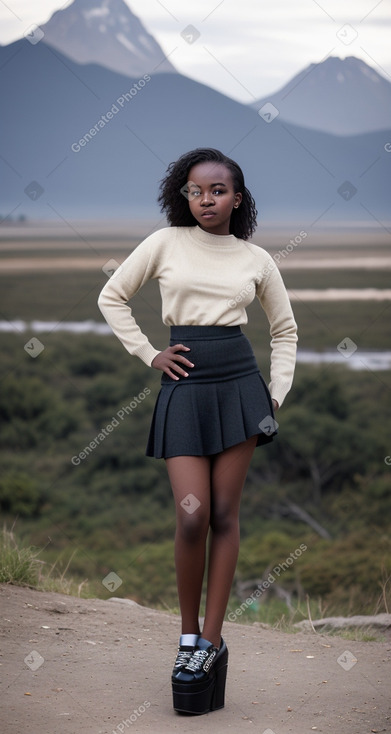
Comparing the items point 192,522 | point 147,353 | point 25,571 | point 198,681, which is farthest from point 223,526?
point 25,571

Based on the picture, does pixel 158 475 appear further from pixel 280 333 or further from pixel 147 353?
pixel 147 353

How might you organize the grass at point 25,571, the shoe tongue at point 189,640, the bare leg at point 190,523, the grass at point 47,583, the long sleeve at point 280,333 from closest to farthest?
the bare leg at point 190,523 < the shoe tongue at point 189,640 < the long sleeve at point 280,333 < the grass at point 47,583 < the grass at point 25,571

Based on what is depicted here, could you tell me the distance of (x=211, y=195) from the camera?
2.82 m

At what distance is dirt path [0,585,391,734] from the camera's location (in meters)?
2.77

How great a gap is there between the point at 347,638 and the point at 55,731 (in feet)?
5.63

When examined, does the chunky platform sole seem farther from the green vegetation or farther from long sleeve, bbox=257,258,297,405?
the green vegetation

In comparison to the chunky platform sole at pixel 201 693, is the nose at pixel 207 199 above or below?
above

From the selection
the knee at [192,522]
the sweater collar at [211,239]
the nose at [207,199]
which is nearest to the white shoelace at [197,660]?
the knee at [192,522]

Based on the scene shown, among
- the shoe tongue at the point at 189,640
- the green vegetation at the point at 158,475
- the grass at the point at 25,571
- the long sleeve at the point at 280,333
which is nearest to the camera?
the shoe tongue at the point at 189,640

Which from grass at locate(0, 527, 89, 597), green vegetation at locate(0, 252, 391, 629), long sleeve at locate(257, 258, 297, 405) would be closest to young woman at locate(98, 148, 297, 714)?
long sleeve at locate(257, 258, 297, 405)

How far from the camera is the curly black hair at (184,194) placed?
291cm

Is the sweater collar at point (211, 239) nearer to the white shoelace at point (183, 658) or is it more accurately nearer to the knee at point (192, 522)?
the knee at point (192, 522)

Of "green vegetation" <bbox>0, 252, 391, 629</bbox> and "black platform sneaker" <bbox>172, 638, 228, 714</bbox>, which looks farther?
"green vegetation" <bbox>0, 252, 391, 629</bbox>

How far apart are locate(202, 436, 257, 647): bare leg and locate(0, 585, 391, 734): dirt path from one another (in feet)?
1.07
